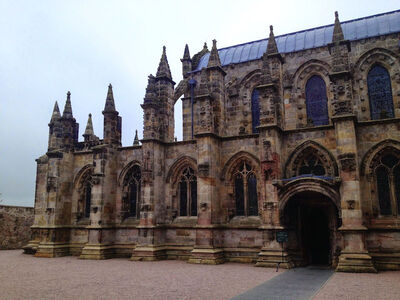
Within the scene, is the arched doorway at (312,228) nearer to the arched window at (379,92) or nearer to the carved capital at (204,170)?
the carved capital at (204,170)

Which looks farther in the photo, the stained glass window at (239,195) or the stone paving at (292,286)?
the stained glass window at (239,195)

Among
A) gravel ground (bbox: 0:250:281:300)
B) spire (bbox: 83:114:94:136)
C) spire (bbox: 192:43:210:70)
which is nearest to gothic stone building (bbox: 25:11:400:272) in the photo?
gravel ground (bbox: 0:250:281:300)

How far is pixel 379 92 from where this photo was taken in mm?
23375

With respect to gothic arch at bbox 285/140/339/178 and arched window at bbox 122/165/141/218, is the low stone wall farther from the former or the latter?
gothic arch at bbox 285/140/339/178

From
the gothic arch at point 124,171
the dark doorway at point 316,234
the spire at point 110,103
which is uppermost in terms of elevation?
the spire at point 110,103

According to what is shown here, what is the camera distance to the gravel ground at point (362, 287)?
10567 mm

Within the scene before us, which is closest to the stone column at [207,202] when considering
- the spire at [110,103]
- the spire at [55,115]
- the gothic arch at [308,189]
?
the gothic arch at [308,189]

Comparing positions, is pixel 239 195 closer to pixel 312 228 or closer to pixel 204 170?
pixel 204 170

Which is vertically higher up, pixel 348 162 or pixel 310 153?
pixel 310 153

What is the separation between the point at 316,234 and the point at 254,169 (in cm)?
457

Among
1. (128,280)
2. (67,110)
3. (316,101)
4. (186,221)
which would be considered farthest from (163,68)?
(128,280)

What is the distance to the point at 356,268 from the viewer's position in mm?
15664

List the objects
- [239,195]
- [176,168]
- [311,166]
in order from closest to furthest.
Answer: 1. [311,166]
2. [239,195]
3. [176,168]

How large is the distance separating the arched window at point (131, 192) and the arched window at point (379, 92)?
48.8ft
